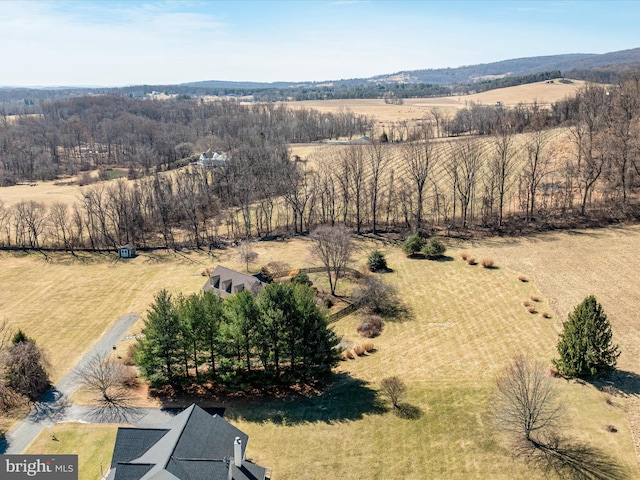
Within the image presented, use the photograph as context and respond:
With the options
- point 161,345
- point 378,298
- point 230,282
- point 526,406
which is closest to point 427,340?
point 378,298

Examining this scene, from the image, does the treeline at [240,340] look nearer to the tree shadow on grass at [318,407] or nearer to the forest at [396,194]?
the tree shadow on grass at [318,407]

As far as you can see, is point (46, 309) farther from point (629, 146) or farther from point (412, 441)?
point (629, 146)

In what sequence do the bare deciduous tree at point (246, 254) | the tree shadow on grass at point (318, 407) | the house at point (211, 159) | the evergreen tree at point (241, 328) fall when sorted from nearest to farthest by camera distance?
the tree shadow on grass at point (318, 407)
the evergreen tree at point (241, 328)
the bare deciduous tree at point (246, 254)
the house at point (211, 159)

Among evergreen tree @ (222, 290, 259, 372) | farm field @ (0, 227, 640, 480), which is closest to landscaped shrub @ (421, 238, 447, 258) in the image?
farm field @ (0, 227, 640, 480)

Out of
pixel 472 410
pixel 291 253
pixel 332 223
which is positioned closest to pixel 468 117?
pixel 332 223

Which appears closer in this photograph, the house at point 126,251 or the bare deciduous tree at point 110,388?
the bare deciduous tree at point 110,388

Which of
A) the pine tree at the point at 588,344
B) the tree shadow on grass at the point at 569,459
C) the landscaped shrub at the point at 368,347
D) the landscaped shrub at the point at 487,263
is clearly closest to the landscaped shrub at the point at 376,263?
the landscaped shrub at the point at 487,263

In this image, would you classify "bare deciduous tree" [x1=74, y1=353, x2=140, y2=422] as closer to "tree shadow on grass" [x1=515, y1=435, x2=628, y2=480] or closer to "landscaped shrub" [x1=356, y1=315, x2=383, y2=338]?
"landscaped shrub" [x1=356, y1=315, x2=383, y2=338]

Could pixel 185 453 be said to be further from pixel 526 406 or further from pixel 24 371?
pixel 24 371
